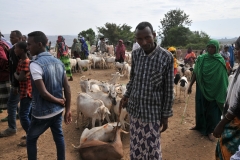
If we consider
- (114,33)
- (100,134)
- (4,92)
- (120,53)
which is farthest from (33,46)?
(114,33)

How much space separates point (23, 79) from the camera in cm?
358

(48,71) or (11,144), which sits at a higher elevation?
(48,71)

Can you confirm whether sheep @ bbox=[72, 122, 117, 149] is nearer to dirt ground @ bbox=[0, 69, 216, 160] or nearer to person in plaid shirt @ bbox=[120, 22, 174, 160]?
dirt ground @ bbox=[0, 69, 216, 160]

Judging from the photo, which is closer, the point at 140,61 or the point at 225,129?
the point at 225,129

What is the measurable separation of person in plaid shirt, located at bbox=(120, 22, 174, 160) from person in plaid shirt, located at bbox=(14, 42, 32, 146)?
1.95m

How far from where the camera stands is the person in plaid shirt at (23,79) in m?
3.58

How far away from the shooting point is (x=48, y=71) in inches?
101

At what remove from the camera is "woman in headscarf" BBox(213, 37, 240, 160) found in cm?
217

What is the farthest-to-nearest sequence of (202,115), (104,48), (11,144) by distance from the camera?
1. (104,48)
2. (202,115)
3. (11,144)

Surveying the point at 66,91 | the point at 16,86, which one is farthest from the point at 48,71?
the point at 16,86

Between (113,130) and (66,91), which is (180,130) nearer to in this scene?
(113,130)

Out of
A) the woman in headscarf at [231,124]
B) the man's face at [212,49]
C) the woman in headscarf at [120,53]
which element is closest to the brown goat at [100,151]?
the woman in headscarf at [231,124]

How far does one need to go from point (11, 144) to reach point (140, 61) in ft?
10.6

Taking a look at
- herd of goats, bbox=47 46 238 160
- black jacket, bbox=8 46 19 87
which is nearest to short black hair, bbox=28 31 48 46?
herd of goats, bbox=47 46 238 160
